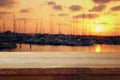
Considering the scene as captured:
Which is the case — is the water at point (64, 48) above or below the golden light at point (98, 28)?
below

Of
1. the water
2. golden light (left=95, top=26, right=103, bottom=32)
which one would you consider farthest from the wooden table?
golden light (left=95, top=26, right=103, bottom=32)

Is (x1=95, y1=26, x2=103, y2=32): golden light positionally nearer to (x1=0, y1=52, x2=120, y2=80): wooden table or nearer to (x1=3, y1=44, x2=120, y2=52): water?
(x1=3, y1=44, x2=120, y2=52): water

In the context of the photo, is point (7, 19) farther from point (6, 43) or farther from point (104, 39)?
point (104, 39)

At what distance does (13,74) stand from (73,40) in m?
4.58

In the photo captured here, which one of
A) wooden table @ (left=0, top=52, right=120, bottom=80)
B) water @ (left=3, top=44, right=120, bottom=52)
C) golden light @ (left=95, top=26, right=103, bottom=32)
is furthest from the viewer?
golden light @ (left=95, top=26, right=103, bottom=32)

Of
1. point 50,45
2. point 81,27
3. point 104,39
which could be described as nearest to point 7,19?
point 50,45

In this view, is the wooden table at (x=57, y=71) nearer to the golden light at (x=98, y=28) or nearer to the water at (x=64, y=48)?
the water at (x=64, y=48)

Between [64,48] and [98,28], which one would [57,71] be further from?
[98,28]

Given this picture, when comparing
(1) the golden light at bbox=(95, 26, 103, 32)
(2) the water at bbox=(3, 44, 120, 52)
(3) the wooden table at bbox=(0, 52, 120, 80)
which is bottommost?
(2) the water at bbox=(3, 44, 120, 52)

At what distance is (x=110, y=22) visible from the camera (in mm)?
5637

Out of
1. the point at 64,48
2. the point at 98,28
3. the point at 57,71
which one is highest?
the point at 98,28

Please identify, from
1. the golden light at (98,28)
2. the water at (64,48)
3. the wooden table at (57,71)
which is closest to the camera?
the wooden table at (57,71)

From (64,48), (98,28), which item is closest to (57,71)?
(64,48)

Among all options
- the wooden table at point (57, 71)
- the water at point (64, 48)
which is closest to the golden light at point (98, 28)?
the water at point (64, 48)
